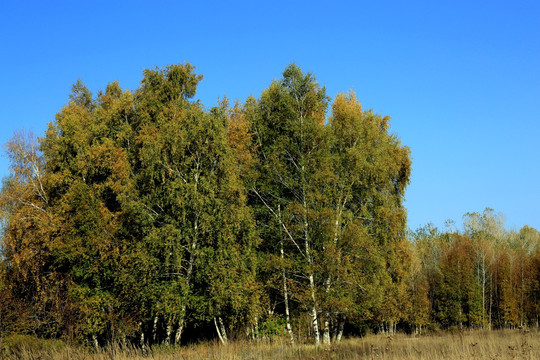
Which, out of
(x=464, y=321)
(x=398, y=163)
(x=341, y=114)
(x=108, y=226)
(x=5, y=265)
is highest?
(x=341, y=114)

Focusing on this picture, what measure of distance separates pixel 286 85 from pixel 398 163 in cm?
1271

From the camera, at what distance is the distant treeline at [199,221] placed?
1011 inches

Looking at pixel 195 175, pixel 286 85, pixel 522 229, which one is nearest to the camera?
pixel 195 175

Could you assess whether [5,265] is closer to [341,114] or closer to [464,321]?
[341,114]

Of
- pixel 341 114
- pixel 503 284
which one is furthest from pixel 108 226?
pixel 503 284

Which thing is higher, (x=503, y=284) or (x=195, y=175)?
(x=195, y=175)

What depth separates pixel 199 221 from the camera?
84.5ft

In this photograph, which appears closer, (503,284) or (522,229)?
(503,284)

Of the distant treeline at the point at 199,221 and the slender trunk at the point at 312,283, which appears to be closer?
the distant treeline at the point at 199,221

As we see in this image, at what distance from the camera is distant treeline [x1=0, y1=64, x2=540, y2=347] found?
25.7 m

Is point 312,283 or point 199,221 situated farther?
point 312,283

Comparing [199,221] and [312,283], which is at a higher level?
[199,221]

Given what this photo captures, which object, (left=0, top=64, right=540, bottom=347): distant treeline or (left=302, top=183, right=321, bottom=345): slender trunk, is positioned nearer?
(left=0, top=64, right=540, bottom=347): distant treeline

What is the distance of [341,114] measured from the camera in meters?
31.1
